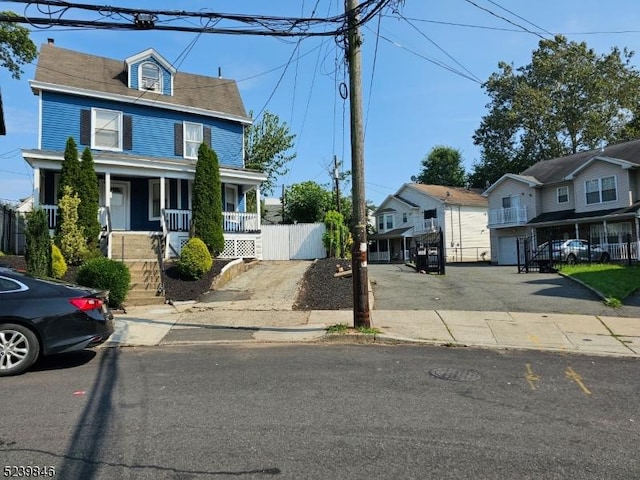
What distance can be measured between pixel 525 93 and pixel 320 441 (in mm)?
48596

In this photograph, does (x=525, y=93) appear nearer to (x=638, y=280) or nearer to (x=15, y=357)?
(x=638, y=280)

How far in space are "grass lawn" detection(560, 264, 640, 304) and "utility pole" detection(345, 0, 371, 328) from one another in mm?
6920

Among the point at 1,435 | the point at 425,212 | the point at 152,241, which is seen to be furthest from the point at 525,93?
the point at 1,435

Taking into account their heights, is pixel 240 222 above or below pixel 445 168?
below

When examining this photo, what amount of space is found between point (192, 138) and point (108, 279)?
11.9 m

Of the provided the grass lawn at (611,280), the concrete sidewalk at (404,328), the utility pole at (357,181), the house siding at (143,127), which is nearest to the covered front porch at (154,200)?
the house siding at (143,127)

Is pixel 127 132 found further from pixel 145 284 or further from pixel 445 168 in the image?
pixel 445 168

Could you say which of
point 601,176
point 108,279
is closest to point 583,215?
point 601,176

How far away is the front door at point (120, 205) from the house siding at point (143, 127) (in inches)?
58.4

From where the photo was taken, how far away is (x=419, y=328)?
10312 mm

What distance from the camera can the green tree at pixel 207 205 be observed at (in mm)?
18469

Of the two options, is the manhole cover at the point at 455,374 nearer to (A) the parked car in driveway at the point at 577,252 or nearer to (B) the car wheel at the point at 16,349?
(B) the car wheel at the point at 16,349

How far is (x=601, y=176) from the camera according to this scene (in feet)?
101

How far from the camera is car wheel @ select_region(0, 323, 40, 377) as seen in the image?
6.66 m
